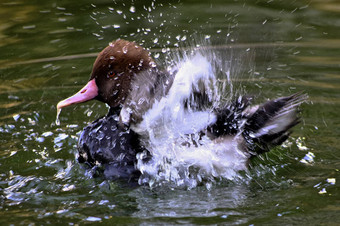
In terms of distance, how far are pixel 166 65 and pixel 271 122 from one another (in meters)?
1.15

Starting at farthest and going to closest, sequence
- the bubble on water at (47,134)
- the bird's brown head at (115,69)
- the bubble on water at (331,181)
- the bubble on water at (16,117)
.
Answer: the bubble on water at (16,117), the bubble on water at (47,134), the bird's brown head at (115,69), the bubble on water at (331,181)

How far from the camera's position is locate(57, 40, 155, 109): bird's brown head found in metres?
4.63

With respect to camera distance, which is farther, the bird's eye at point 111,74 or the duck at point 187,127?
the bird's eye at point 111,74

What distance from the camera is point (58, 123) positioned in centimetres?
526

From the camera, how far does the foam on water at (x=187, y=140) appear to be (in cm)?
402

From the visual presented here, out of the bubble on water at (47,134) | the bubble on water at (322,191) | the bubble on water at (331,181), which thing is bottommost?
the bubble on water at (322,191)

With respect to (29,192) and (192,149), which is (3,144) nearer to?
(29,192)

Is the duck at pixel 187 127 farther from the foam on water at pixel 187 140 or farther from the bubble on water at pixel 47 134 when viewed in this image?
the bubble on water at pixel 47 134

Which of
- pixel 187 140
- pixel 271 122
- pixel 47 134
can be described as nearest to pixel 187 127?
pixel 187 140

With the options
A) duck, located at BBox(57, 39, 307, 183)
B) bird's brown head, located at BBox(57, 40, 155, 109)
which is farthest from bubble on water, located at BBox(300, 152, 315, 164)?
bird's brown head, located at BBox(57, 40, 155, 109)

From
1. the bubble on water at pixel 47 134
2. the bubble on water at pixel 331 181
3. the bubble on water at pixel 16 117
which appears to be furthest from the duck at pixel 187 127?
the bubble on water at pixel 16 117

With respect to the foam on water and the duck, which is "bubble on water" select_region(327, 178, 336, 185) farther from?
the foam on water

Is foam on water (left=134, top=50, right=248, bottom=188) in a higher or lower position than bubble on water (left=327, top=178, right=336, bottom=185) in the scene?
higher

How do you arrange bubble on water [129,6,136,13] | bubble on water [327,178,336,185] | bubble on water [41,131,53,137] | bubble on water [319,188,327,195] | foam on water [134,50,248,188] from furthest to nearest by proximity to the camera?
bubble on water [129,6,136,13] < bubble on water [41,131,53,137] < foam on water [134,50,248,188] < bubble on water [327,178,336,185] < bubble on water [319,188,327,195]
